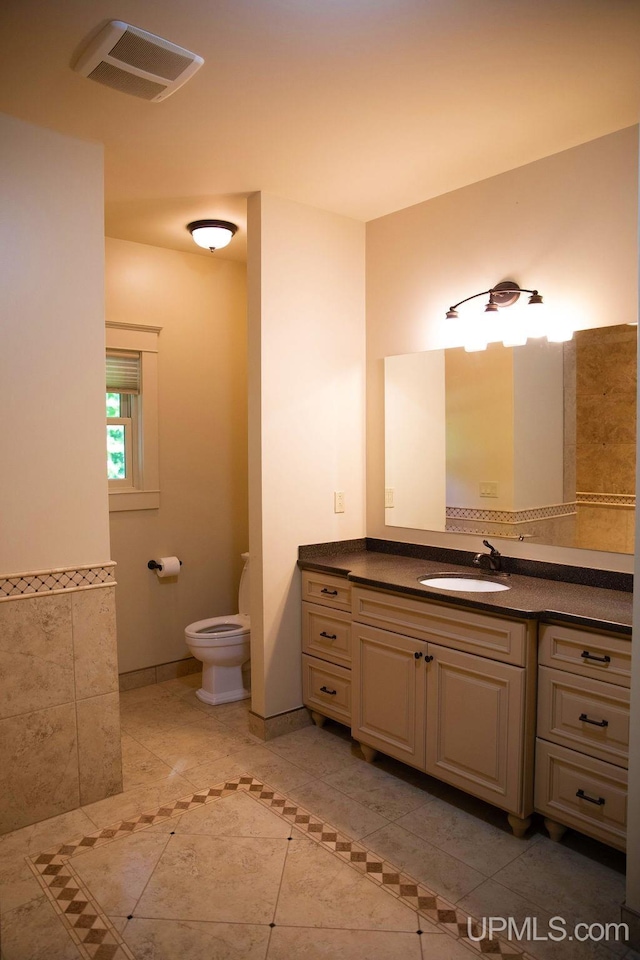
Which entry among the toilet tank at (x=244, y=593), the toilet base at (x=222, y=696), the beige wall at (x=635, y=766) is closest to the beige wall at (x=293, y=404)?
the toilet base at (x=222, y=696)

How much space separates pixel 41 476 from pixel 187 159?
1.41m

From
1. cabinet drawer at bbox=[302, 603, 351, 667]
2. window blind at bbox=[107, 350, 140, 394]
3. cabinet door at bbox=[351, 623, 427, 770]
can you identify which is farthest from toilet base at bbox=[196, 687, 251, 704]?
window blind at bbox=[107, 350, 140, 394]

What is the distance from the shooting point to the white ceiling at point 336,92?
1.80m

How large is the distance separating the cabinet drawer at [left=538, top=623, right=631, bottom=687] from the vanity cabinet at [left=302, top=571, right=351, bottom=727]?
1013mm

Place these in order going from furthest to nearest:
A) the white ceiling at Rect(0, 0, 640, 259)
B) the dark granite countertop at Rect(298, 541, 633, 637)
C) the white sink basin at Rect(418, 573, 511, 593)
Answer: the white sink basin at Rect(418, 573, 511, 593) → the dark granite countertop at Rect(298, 541, 633, 637) → the white ceiling at Rect(0, 0, 640, 259)

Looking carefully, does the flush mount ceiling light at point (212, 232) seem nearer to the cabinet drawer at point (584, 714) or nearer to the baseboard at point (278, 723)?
the baseboard at point (278, 723)

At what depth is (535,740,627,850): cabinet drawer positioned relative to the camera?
6.74ft

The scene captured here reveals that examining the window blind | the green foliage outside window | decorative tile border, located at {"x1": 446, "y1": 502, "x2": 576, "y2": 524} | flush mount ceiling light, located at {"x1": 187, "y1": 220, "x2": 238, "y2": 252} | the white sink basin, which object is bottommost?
the white sink basin

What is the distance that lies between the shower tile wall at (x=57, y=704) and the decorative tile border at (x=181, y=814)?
23 centimetres

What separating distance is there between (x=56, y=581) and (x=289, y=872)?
4.33 ft

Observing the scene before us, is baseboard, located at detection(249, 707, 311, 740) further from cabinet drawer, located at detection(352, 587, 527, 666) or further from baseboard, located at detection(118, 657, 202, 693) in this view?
baseboard, located at detection(118, 657, 202, 693)

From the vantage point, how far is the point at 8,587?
2.37 m

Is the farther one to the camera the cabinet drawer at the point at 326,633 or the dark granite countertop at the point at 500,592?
the cabinet drawer at the point at 326,633

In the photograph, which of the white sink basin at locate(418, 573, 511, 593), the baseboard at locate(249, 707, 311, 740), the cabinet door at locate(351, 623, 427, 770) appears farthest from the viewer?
the baseboard at locate(249, 707, 311, 740)
